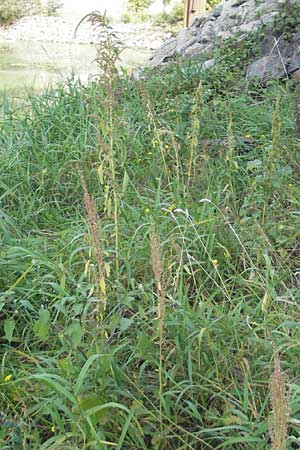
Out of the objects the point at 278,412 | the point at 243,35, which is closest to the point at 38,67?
the point at 243,35

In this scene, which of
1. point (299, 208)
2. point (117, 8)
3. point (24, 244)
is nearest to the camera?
point (24, 244)

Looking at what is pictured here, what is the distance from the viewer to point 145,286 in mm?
1838

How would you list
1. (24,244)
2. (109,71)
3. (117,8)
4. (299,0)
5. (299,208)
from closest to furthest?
1. (109,71)
2. (24,244)
3. (299,208)
4. (299,0)
5. (117,8)

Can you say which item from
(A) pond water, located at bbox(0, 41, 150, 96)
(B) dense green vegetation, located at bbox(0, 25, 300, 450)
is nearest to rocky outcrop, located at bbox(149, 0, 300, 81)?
(A) pond water, located at bbox(0, 41, 150, 96)

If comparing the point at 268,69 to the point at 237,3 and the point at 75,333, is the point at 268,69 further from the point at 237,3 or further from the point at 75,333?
the point at 75,333

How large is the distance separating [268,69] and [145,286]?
113 inches

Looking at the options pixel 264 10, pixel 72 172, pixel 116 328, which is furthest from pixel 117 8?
pixel 116 328

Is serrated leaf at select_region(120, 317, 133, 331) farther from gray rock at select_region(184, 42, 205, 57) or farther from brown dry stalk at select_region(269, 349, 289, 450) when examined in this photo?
gray rock at select_region(184, 42, 205, 57)

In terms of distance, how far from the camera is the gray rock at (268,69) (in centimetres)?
413

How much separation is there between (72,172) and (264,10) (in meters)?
3.02

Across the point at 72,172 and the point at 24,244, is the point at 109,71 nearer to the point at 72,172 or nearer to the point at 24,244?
the point at 24,244

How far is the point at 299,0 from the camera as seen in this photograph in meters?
4.77

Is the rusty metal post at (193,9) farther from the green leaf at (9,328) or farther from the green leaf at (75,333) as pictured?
the green leaf at (75,333)

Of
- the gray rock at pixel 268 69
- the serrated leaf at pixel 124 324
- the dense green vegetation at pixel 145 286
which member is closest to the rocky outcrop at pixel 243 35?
the gray rock at pixel 268 69
